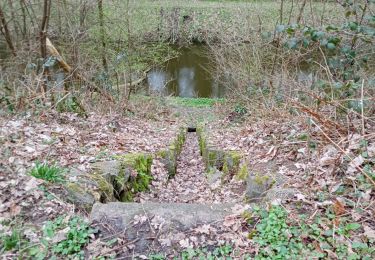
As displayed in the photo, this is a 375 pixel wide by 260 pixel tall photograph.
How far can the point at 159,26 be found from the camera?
70.5 feet

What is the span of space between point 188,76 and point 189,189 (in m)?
15.6

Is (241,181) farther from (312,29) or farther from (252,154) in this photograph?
(312,29)

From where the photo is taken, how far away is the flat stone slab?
3.03 meters

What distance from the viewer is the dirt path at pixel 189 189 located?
4.88 metres

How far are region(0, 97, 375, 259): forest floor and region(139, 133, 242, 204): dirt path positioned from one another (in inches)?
1.7

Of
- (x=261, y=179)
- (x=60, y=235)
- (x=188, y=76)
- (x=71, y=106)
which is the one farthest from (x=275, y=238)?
(x=188, y=76)

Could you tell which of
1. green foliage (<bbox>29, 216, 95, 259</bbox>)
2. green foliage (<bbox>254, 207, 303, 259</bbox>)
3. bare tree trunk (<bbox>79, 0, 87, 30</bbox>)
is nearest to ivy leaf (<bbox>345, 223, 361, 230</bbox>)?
green foliage (<bbox>254, 207, 303, 259</bbox>)

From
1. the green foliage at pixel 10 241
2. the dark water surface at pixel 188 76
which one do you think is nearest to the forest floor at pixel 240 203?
the green foliage at pixel 10 241

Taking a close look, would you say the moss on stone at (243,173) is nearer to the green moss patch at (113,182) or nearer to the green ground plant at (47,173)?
the green moss patch at (113,182)

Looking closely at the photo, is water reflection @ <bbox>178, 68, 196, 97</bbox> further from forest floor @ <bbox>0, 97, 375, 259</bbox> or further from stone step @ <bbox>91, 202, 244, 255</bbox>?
stone step @ <bbox>91, 202, 244, 255</bbox>

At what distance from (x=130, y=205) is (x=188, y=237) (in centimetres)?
72

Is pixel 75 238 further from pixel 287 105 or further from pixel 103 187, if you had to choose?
pixel 287 105

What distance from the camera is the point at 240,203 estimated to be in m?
3.53

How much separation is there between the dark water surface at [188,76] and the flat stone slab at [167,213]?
48.4ft
